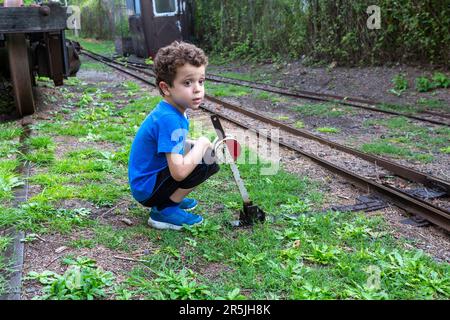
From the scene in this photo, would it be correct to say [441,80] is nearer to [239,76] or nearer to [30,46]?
[239,76]

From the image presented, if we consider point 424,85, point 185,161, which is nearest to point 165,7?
point 424,85

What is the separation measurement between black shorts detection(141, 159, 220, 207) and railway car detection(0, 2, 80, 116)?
372 cm

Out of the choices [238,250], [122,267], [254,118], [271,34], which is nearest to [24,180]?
[122,267]

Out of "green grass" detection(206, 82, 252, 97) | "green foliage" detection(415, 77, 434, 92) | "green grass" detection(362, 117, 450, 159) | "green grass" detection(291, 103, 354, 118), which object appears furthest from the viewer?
"green grass" detection(206, 82, 252, 97)

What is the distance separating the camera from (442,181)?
4.40 m

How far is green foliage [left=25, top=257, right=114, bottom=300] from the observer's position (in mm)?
2457

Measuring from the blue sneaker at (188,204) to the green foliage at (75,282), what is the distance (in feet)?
3.46

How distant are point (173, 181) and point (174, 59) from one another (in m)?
0.77

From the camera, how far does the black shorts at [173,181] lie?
126 inches

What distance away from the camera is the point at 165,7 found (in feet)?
53.4

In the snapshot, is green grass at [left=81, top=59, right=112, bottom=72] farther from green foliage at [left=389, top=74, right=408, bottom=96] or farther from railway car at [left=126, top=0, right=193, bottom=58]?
green foliage at [left=389, top=74, right=408, bottom=96]

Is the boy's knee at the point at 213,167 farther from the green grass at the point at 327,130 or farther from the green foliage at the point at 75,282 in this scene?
the green grass at the point at 327,130

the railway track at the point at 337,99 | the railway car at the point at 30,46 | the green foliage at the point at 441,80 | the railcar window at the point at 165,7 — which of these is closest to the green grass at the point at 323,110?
the railway track at the point at 337,99

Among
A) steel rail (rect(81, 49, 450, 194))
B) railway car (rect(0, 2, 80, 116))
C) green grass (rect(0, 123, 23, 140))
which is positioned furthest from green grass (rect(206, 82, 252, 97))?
green grass (rect(0, 123, 23, 140))
